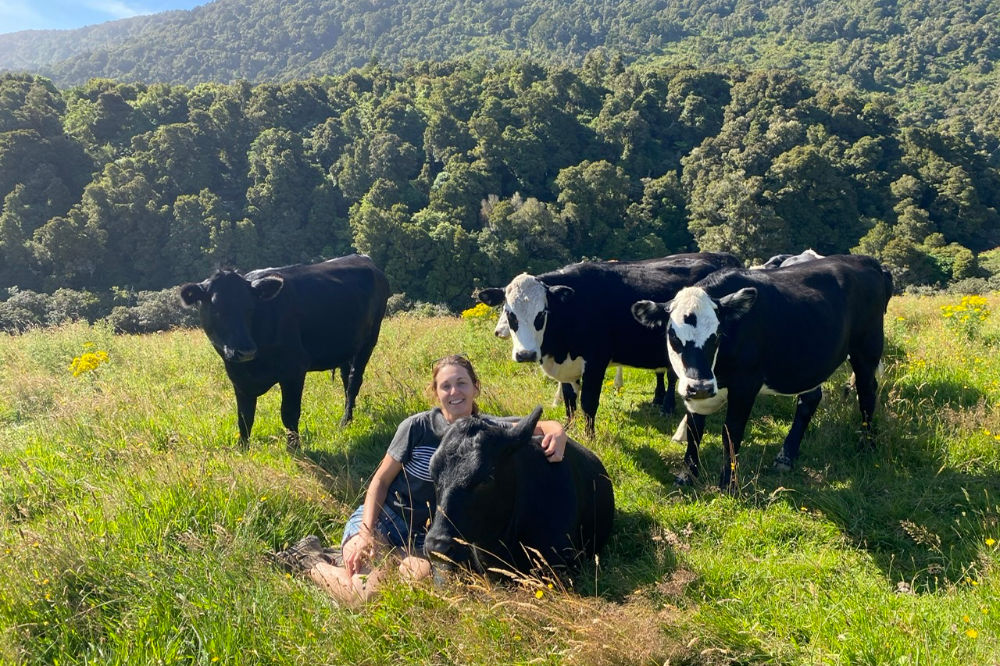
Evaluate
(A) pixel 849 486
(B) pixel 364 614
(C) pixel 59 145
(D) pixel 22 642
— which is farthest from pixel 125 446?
(C) pixel 59 145

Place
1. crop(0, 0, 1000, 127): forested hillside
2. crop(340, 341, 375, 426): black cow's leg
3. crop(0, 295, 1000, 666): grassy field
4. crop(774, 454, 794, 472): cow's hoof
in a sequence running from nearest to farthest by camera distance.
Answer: crop(0, 295, 1000, 666): grassy field
crop(774, 454, 794, 472): cow's hoof
crop(340, 341, 375, 426): black cow's leg
crop(0, 0, 1000, 127): forested hillside

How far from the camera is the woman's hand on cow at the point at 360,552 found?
344cm

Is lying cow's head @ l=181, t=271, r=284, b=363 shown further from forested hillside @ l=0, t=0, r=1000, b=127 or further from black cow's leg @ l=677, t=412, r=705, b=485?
forested hillside @ l=0, t=0, r=1000, b=127

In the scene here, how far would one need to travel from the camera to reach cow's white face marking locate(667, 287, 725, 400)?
4.65 meters

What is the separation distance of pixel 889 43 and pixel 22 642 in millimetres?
157056

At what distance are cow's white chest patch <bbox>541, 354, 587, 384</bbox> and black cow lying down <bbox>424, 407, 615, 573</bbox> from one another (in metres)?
2.51

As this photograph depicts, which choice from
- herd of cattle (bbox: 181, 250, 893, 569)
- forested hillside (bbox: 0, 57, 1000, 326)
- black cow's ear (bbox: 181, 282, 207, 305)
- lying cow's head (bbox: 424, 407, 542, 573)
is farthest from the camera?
forested hillside (bbox: 0, 57, 1000, 326)

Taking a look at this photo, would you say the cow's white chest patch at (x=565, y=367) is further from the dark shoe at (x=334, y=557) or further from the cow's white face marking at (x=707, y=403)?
the dark shoe at (x=334, y=557)

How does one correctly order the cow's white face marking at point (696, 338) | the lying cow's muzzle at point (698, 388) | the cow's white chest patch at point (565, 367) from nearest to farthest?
the lying cow's muzzle at point (698, 388) → the cow's white face marking at point (696, 338) → the cow's white chest patch at point (565, 367)

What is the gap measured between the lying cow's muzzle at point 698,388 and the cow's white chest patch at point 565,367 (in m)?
2.08

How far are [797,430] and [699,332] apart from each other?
71.2 inches

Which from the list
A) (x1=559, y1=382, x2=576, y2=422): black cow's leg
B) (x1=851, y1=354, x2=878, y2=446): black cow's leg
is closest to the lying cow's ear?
(x1=559, y1=382, x2=576, y2=422): black cow's leg

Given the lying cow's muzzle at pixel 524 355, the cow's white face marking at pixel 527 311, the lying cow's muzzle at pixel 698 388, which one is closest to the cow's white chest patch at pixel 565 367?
the cow's white face marking at pixel 527 311

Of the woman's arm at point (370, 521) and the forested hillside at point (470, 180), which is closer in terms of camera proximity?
the woman's arm at point (370, 521)
